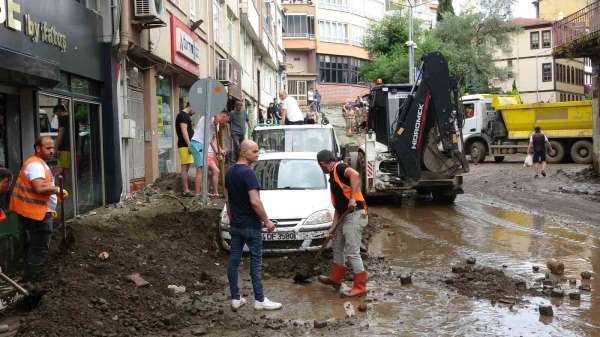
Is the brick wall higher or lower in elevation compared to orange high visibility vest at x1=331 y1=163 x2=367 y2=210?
higher

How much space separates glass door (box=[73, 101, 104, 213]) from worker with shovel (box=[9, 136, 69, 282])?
406 cm

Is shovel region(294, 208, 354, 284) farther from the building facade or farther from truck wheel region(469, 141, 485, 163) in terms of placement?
truck wheel region(469, 141, 485, 163)

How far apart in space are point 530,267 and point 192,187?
8.03 m

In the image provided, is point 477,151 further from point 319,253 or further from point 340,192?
point 340,192

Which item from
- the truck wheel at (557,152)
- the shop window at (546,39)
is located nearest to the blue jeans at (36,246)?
the truck wheel at (557,152)

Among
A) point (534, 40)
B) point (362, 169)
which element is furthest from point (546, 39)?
point (362, 169)

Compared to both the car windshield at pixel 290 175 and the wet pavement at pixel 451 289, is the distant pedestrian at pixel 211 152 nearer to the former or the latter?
the car windshield at pixel 290 175

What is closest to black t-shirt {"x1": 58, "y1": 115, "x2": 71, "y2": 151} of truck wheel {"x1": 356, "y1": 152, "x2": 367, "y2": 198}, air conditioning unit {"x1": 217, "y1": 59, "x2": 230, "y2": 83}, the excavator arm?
truck wheel {"x1": 356, "y1": 152, "x2": 367, "y2": 198}

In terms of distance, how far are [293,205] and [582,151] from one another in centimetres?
2194

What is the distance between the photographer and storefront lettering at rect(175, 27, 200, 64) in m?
15.8

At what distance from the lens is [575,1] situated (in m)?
68.6

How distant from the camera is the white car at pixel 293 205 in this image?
8.42 metres

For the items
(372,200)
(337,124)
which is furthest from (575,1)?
(372,200)

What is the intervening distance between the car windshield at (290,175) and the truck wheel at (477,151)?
20.6 meters
